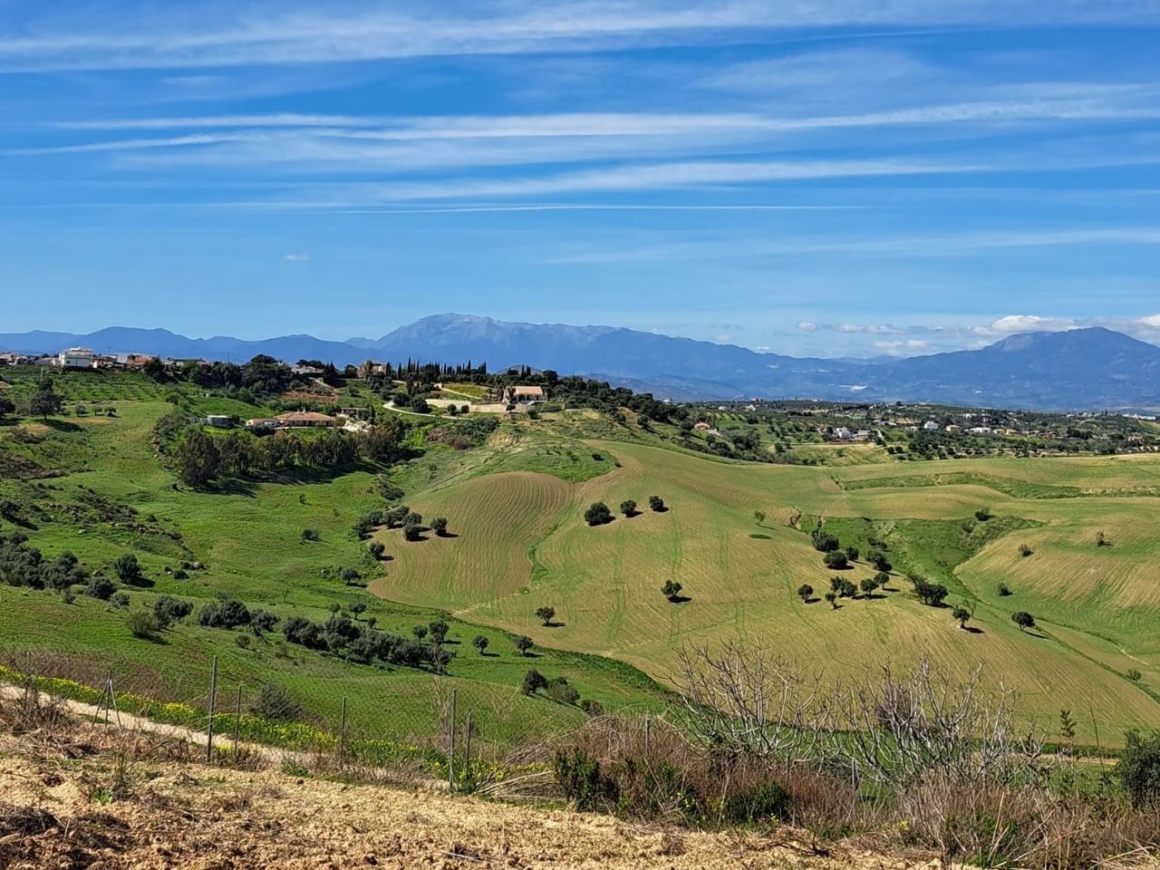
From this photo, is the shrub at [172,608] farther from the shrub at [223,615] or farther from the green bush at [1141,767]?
the green bush at [1141,767]

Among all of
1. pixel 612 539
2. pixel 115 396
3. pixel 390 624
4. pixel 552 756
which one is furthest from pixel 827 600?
pixel 115 396

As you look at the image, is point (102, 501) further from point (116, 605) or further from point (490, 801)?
point (490, 801)

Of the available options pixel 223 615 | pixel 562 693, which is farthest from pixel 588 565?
pixel 223 615

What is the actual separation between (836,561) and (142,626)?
41444mm

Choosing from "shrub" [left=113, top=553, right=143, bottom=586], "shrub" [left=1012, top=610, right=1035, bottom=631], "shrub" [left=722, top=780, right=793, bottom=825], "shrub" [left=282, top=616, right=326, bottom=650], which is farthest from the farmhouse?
"shrub" [left=722, top=780, right=793, bottom=825]

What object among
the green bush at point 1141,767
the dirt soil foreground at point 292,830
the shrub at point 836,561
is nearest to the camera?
the dirt soil foreground at point 292,830

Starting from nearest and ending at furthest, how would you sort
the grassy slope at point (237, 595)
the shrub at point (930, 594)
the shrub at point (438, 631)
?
the grassy slope at point (237, 595) → the shrub at point (438, 631) → the shrub at point (930, 594)

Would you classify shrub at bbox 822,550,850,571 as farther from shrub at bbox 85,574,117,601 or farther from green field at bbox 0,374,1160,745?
shrub at bbox 85,574,117,601

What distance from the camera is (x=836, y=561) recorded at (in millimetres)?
57000

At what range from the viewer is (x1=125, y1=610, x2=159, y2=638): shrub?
26981 mm

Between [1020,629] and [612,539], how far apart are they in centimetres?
2691

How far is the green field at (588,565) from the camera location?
29375 mm

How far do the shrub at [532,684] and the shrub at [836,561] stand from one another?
27980mm

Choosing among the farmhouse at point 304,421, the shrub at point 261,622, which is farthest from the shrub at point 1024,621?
the farmhouse at point 304,421
